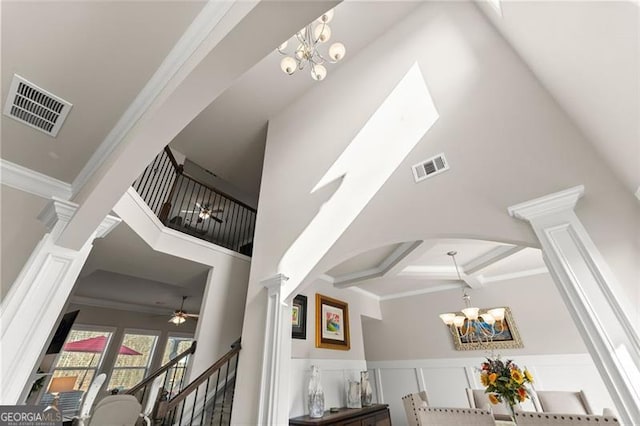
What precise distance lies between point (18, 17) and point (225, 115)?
10.0 ft

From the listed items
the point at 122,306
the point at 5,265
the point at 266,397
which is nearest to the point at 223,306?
the point at 266,397

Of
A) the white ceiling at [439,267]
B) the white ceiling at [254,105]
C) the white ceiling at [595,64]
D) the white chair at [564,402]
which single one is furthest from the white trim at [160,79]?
the white chair at [564,402]

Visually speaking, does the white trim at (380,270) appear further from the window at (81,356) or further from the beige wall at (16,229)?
the window at (81,356)

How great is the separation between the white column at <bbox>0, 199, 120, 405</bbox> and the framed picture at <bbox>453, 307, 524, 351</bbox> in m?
5.73

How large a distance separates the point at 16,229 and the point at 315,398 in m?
3.29

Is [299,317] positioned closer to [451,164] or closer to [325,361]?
[325,361]

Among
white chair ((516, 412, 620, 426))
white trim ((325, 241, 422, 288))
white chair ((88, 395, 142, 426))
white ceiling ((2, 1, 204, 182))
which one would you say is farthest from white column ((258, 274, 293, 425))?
white ceiling ((2, 1, 204, 182))

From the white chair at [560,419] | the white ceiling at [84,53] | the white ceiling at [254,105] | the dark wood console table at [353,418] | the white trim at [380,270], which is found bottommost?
the dark wood console table at [353,418]

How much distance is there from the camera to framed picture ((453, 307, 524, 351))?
14.6 ft

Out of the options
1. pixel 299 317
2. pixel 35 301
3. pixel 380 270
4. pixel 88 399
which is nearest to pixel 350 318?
pixel 380 270

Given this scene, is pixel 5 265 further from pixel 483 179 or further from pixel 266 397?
pixel 483 179

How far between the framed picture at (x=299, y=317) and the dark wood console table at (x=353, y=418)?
2.94 ft

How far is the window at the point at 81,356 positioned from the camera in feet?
19.2

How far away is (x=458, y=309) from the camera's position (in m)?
5.08
